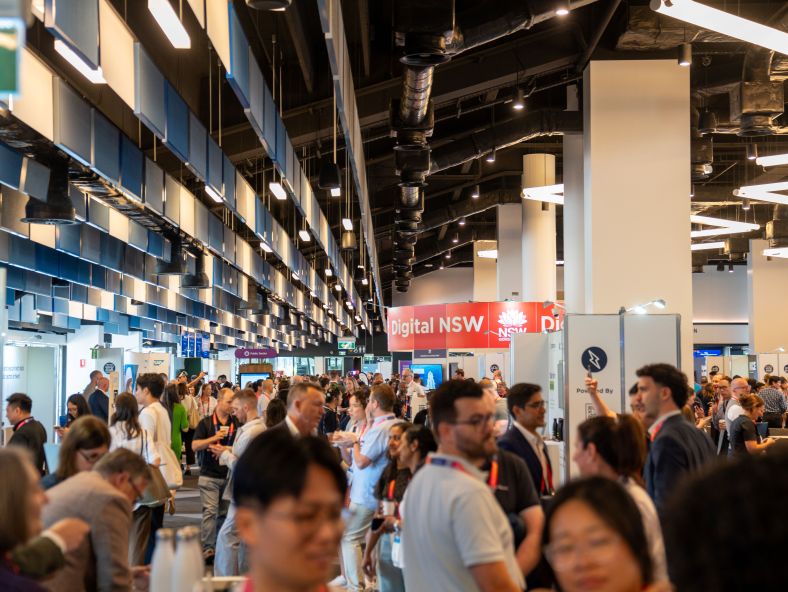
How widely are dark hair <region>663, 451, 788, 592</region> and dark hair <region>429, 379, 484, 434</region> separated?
7.03 ft

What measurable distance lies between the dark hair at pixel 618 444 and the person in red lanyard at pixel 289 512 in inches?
69.6

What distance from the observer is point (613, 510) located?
1971 mm

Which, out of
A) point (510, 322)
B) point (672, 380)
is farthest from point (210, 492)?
point (510, 322)

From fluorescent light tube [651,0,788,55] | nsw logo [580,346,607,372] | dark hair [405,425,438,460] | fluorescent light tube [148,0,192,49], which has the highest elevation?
fluorescent light tube [651,0,788,55]

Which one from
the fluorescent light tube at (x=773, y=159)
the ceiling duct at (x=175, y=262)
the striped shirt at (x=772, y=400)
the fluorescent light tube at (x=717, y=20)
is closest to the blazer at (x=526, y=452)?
the fluorescent light tube at (x=717, y=20)

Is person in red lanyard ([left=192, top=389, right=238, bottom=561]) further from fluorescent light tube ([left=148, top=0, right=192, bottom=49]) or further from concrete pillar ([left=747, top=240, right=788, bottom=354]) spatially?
concrete pillar ([left=747, top=240, right=788, bottom=354])

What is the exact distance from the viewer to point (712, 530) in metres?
0.97

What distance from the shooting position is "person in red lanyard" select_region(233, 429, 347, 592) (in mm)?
1698

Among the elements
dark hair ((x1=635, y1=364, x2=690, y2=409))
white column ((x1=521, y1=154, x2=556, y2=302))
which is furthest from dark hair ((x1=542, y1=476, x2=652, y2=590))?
white column ((x1=521, y1=154, x2=556, y2=302))

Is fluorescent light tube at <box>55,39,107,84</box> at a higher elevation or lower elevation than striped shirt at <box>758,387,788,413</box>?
higher

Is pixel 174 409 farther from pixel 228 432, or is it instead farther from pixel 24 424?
pixel 24 424

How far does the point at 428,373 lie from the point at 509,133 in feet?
26.7

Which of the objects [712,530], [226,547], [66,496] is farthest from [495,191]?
[712,530]

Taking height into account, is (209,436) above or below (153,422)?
below
